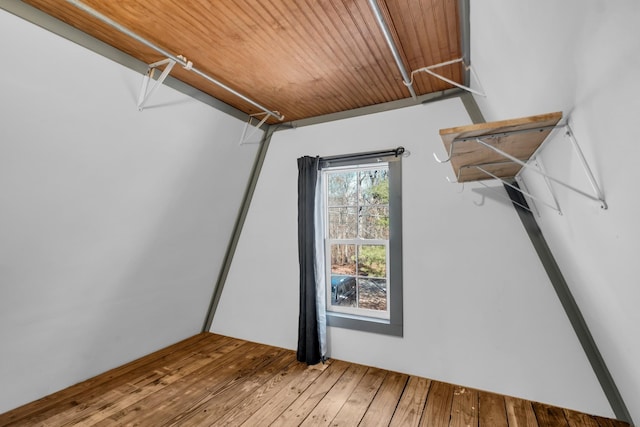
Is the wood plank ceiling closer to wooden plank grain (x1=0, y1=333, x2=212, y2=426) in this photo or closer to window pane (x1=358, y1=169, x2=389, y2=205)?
window pane (x1=358, y1=169, x2=389, y2=205)

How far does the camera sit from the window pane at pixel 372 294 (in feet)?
9.21

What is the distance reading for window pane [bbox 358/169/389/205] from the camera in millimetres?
A: 2836

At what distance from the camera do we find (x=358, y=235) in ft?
9.64

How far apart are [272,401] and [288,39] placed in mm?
2449

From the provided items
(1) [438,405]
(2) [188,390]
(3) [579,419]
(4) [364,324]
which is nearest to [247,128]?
(4) [364,324]

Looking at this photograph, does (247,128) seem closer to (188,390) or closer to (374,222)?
(374,222)

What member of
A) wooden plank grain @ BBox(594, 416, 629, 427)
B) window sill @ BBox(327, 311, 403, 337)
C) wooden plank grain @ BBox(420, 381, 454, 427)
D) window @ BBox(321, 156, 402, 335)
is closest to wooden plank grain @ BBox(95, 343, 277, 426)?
window sill @ BBox(327, 311, 403, 337)

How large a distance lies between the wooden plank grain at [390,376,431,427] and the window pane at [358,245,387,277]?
893 mm

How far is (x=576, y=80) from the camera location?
36.5 inches

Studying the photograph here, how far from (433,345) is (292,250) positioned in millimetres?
1534

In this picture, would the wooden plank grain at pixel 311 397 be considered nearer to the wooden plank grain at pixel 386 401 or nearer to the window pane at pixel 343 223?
the wooden plank grain at pixel 386 401

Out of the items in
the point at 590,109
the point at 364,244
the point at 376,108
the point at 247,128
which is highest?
the point at 376,108

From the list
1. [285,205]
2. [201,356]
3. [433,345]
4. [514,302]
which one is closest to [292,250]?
[285,205]

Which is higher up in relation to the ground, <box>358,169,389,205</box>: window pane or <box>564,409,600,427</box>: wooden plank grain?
<box>358,169,389,205</box>: window pane
